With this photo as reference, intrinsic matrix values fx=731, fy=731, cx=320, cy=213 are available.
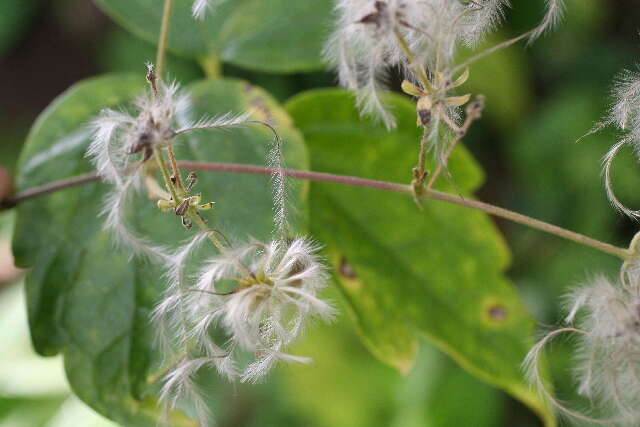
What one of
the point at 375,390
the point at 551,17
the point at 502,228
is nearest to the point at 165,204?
the point at 551,17

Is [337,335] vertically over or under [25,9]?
under

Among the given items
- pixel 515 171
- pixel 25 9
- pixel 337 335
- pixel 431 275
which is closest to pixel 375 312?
pixel 431 275

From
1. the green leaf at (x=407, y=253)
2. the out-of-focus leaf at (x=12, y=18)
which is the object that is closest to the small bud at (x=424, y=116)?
the green leaf at (x=407, y=253)

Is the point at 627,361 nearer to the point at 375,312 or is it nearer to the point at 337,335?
the point at 375,312

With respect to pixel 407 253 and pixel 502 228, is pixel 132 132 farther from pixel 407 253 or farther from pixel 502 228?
pixel 502 228

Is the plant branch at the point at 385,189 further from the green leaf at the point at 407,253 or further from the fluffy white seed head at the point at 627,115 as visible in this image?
the green leaf at the point at 407,253

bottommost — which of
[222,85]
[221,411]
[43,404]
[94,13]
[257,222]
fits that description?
[221,411]

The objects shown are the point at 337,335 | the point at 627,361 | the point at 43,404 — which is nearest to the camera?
the point at 627,361
